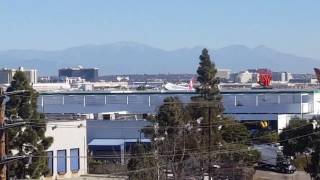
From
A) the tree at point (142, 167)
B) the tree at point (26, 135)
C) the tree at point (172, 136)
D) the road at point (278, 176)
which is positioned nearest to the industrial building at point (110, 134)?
the road at point (278, 176)

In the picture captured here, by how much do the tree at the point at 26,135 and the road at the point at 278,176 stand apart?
2278 centimetres

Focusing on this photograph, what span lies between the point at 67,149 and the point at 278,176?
1851 cm

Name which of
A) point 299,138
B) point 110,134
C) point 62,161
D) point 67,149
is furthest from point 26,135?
point 110,134

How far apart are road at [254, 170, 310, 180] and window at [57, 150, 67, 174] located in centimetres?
1533

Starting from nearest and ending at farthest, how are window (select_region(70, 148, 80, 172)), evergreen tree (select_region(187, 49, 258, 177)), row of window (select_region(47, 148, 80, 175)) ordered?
row of window (select_region(47, 148, 80, 175))
evergreen tree (select_region(187, 49, 258, 177))
window (select_region(70, 148, 80, 172))

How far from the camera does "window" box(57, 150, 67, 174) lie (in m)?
43.0

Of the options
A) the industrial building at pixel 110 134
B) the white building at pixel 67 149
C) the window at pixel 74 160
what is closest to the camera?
the white building at pixel 67 149

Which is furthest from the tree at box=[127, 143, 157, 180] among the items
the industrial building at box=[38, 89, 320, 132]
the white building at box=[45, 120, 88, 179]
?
the industrial building at box=[38, 89, 320, 132]

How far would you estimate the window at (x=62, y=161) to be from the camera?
43.0 metres

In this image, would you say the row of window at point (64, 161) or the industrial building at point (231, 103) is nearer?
the row of window at point (64, 161)

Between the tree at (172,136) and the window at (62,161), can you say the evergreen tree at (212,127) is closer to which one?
the tree at (172,136)

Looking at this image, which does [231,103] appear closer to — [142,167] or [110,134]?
[110,134]

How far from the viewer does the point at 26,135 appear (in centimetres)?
3278

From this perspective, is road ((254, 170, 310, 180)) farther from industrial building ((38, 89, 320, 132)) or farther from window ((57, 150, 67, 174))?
industrial building ((38, 89, 320, 132))
